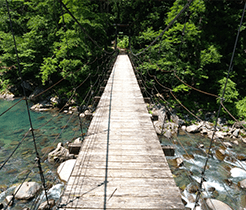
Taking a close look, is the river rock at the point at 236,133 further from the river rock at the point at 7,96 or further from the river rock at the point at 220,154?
the river rock at the point at 7,96

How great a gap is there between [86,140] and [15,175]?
5.35m

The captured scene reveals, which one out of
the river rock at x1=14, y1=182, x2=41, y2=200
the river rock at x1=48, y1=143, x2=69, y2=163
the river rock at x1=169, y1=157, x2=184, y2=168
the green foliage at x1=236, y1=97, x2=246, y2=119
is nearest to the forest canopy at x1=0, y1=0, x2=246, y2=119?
the green foliage at x1=236, y1=97, x2=246, y2=119

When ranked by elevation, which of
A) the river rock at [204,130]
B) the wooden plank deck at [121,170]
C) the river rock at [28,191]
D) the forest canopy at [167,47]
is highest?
the forest canopy at [167,47]

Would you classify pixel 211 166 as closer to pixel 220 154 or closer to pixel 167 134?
pixel 220 154

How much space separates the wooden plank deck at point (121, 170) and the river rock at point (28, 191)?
3928 millimetres

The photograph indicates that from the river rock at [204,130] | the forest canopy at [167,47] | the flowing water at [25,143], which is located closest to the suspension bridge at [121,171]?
the flowing water at [25,143]

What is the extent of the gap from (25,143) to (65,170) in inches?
149

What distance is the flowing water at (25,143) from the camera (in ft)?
18.4

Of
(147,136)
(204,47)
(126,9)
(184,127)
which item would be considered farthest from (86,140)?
(126,9)

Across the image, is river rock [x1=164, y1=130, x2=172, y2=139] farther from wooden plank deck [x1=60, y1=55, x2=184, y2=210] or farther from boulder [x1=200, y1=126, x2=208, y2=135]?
wooden plank deck [x1=60, y1=55, x2=184, y2=210]

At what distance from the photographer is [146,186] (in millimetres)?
1980

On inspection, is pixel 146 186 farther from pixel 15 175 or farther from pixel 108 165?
pixel 15 175

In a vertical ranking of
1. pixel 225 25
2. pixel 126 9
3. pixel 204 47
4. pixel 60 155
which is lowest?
pixel 60 155

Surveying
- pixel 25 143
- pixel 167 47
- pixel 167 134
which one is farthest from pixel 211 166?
pixel 25 143
